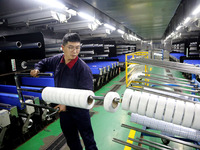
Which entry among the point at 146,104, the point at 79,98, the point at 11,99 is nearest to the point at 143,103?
the point at 146,104

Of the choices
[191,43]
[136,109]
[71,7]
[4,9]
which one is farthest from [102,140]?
[191,43]

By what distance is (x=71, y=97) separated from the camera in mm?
1184

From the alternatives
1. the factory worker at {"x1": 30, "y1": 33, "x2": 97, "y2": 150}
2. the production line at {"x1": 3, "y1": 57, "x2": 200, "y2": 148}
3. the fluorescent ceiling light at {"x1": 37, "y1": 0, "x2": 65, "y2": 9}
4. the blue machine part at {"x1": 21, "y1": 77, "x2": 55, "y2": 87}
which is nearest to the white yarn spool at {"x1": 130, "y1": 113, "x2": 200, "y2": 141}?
the factory worker at {"x1": 30, "y1": 33, "x2": 97, "y2": 150}

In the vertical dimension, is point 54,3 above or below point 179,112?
above

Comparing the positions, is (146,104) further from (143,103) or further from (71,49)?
→ (71,49)

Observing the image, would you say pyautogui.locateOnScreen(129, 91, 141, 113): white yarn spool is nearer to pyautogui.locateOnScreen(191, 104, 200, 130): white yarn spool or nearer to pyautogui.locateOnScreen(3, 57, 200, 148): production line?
pyautogui.locateOnScreen(3, 57, 200, 148): production line

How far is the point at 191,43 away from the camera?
955 centimetres

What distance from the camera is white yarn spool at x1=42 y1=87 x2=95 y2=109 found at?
1138 mm

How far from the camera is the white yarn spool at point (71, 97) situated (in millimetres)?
1138

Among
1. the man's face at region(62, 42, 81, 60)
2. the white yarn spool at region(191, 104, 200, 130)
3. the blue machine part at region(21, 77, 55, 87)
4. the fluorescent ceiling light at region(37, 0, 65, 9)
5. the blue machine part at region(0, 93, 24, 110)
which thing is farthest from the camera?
the blue machine part at region(21, 77, 55, 87)

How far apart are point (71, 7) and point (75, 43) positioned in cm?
151

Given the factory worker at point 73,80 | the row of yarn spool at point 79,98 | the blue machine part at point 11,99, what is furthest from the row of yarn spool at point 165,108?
the blue machine part at point 11,99

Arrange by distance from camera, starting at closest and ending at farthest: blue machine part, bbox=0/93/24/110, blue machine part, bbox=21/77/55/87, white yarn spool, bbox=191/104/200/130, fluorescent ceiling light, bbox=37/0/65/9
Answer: white yarn spool, bbox=191/104/200/130
fluorescent ceiling light, bbox=37/0/65/9
blue machine part, bbox=0/93/24/110
blue machine part, bbox=21/77/55/87

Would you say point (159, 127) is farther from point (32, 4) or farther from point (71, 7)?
point (32, 4)
